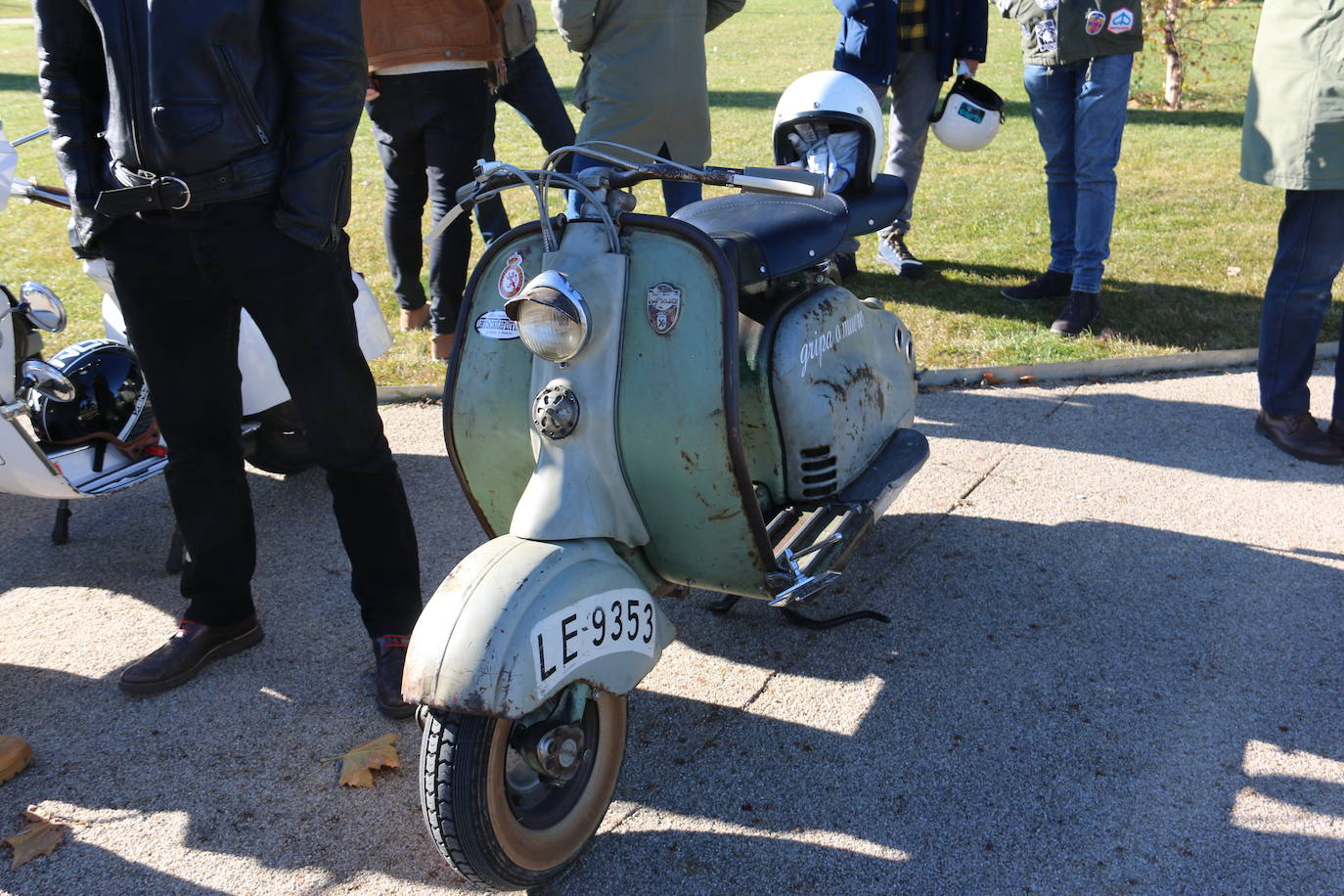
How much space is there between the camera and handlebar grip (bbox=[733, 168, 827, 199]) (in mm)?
2357

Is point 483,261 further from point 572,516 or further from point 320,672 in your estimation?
point 320,672

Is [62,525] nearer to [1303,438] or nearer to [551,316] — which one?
[551,316]

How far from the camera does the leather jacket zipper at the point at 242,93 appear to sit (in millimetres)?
2414

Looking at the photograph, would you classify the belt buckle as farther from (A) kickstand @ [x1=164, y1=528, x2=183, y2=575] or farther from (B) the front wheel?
(A) kickstand @ [x1=164, y1=528, x2=183, y2=575]

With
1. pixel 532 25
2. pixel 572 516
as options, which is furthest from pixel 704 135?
pixel 572 516

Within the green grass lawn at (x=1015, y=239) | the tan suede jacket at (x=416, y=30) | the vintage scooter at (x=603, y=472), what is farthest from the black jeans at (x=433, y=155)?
the vintage scooter at (x=603, y=472)

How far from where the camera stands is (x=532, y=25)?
16.5 ft

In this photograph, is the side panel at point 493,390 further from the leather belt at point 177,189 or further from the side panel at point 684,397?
the leather belt at point 177,189

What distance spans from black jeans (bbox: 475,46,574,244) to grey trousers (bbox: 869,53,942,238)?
1.51 m

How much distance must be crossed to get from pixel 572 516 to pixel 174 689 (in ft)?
4.23

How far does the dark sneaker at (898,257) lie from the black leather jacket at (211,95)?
3.87m

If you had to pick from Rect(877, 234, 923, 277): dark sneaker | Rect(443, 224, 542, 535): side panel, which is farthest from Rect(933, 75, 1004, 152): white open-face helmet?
Rect(443, 224, 542, 535): side panel

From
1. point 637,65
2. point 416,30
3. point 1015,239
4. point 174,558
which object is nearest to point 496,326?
point 174,558

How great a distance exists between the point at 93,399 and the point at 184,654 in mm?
1200
